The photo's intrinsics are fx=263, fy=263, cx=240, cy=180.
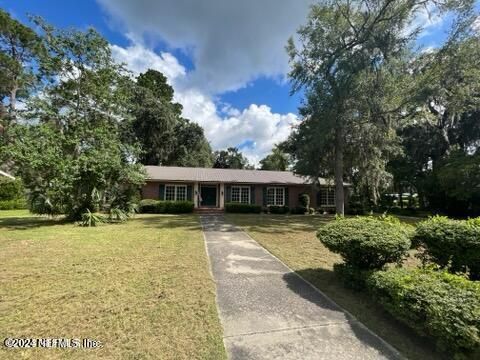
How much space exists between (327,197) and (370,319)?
2115 cm

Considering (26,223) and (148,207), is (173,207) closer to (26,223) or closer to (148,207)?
(148,207)

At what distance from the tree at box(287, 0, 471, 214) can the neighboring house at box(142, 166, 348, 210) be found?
597cm

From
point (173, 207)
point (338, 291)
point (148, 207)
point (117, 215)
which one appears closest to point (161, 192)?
point (148, 207)

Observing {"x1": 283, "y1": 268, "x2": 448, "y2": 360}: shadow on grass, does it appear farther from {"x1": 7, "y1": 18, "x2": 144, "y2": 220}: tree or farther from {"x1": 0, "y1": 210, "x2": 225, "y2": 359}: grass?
{"x1": 7, "y1": 18, "x2": 144, "y2": 220}: tree

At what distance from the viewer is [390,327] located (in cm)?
368

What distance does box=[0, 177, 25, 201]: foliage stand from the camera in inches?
787

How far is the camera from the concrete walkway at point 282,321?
3111 millimetres

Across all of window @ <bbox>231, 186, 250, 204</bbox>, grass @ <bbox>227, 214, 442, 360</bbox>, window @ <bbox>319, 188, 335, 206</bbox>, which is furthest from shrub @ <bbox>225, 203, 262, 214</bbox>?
grass @ <bbox>227, 214, 442, 360</bbox>

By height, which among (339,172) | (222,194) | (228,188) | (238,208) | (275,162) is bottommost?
(238,208)

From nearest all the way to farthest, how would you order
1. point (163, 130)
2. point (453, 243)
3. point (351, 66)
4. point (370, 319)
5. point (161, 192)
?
point (370, 319)
point (453, 243)
point (351, 66)
point (161, 192)
point (163, 130)

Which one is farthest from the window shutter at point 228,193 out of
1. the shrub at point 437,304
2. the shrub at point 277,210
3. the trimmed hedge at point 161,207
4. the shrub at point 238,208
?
the shrub at point 437,304

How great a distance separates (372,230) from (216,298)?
3074 mm

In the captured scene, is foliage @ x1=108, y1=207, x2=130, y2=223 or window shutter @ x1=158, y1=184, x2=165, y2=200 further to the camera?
window shutter @ x1=158, y1=184, x2=165, y2=200

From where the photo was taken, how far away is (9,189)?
20.3 metres
